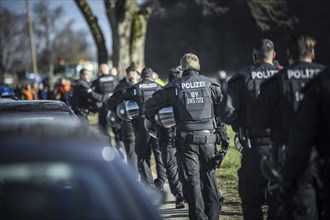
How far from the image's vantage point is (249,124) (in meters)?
5.40

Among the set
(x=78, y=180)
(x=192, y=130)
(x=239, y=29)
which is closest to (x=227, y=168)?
(x=192, y=130)

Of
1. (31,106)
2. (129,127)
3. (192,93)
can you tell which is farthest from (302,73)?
(129,127)

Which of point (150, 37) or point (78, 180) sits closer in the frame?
point (78, 180)

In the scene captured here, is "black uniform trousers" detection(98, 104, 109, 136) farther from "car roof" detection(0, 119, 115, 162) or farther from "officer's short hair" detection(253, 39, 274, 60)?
"car roof" detection(0, 119, 115, 162)

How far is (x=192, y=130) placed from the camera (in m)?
6.70

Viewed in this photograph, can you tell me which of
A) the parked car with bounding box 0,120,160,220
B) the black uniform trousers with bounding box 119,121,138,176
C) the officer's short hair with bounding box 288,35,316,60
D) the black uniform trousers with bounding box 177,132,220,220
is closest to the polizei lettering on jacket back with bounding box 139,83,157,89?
the black uniform trousers with bounding box 119,121,138,176

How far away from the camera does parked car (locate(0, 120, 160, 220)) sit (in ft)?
10.2

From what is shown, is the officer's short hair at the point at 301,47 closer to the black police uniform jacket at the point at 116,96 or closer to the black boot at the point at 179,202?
the black boot at the point at 179,202

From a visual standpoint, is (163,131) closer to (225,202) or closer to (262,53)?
(225,202)

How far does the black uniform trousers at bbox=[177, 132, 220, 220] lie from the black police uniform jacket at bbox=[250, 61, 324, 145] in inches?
68.4

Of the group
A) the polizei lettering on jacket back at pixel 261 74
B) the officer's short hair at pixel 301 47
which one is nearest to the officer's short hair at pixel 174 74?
the polizei lettering on jacket back at pixel 261 74

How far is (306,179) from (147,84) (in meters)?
4.87

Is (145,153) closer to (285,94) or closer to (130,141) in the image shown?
(130,141)

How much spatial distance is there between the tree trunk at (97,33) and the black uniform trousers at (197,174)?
13.6 metres
